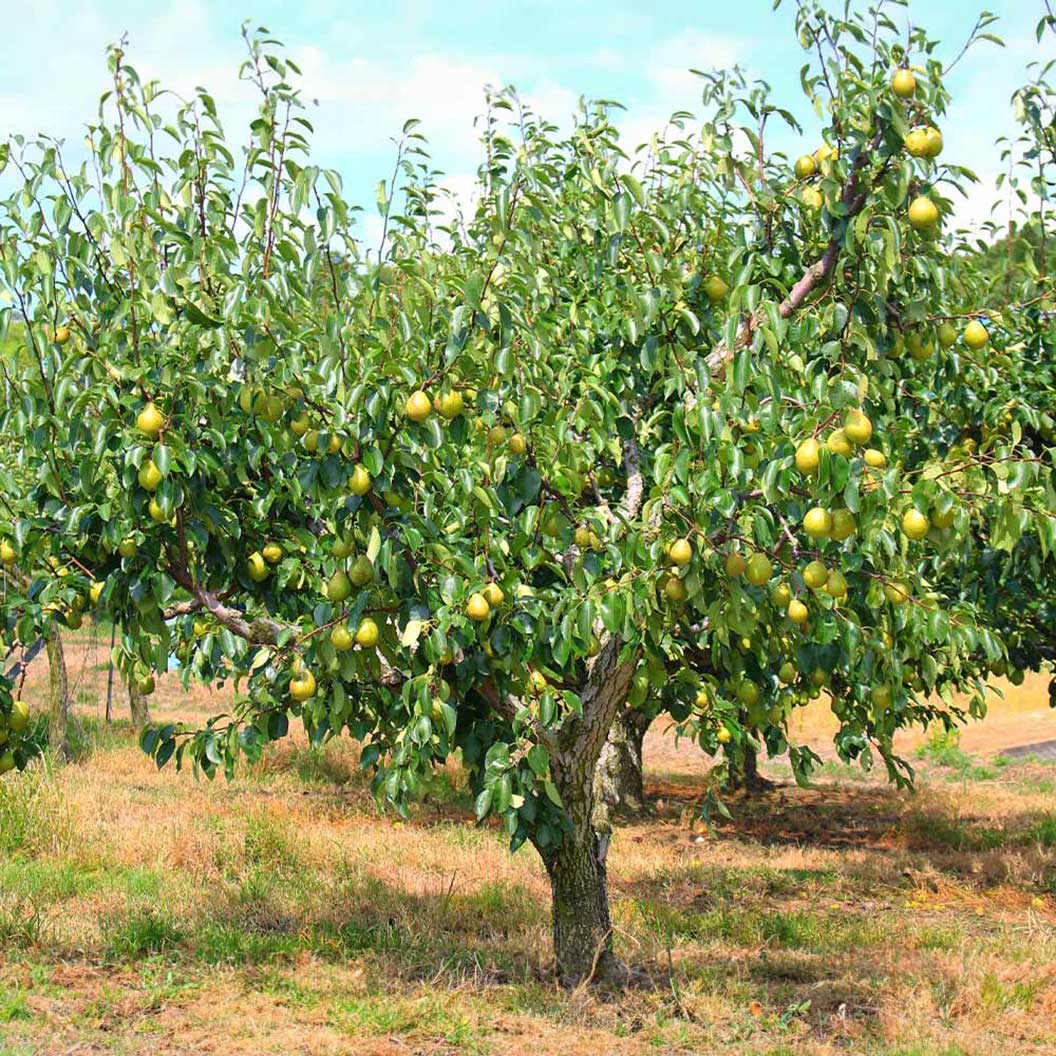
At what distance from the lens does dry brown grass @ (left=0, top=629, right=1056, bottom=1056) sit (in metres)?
4.95

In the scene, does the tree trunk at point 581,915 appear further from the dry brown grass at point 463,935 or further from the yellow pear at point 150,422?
the yellow pear at point 150,422

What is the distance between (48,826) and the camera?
313 inches

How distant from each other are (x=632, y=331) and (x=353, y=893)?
4.36 metres

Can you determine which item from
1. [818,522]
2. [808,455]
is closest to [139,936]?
[818,522]

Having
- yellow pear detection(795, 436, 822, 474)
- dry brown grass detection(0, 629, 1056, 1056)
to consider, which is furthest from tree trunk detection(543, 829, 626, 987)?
yellow pear detection(795, 436, 822, 474)

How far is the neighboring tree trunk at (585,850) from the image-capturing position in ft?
16.4

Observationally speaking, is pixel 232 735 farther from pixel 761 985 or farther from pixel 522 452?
pixel 761 985

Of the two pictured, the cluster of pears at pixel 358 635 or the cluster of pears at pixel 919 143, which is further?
the cluster of pears at pixel 358 635

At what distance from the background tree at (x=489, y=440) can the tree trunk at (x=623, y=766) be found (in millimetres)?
5943

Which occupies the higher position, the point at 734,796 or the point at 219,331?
the point at 219,331

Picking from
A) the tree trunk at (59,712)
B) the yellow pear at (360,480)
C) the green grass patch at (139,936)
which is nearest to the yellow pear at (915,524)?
the yellow pear at (360,480)

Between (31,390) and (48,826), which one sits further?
(48,826)

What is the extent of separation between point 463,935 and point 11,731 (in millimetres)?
2744

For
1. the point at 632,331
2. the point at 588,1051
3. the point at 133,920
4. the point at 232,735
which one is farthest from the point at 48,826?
the point at 632,331
